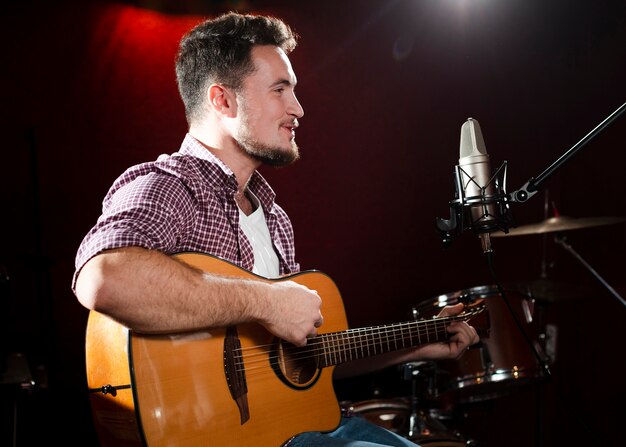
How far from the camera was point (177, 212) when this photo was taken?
1.93 metres

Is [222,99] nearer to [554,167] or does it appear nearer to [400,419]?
[554,167]

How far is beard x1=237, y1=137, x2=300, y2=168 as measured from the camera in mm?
2385

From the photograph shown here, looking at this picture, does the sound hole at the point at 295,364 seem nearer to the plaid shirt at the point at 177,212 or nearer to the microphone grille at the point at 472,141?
the plaid shirt at the point at 177,212

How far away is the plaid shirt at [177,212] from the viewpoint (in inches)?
68.5

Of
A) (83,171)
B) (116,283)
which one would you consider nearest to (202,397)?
(116,283)

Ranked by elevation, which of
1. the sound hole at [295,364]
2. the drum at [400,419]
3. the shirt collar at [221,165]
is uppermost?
the shirt collar at [221,165]

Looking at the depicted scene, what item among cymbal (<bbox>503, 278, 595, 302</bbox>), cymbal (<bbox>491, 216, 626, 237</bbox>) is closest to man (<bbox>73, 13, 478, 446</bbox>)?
cymbal (<bbox>491, 216, 626, 237</bbox>)

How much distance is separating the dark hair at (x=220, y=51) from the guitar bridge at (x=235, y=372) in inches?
38.2

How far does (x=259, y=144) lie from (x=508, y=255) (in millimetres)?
2672

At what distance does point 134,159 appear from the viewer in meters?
3.61

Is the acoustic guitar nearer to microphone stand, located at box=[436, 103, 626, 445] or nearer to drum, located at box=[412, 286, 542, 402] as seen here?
microphone stand, located at box=[436, 103, 626, 445]

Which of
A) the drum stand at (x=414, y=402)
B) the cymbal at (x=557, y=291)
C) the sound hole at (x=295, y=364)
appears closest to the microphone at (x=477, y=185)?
the sound hole at (x=295, y=364)

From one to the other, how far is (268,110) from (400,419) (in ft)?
5.26

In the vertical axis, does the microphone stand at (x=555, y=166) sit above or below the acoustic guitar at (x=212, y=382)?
above
